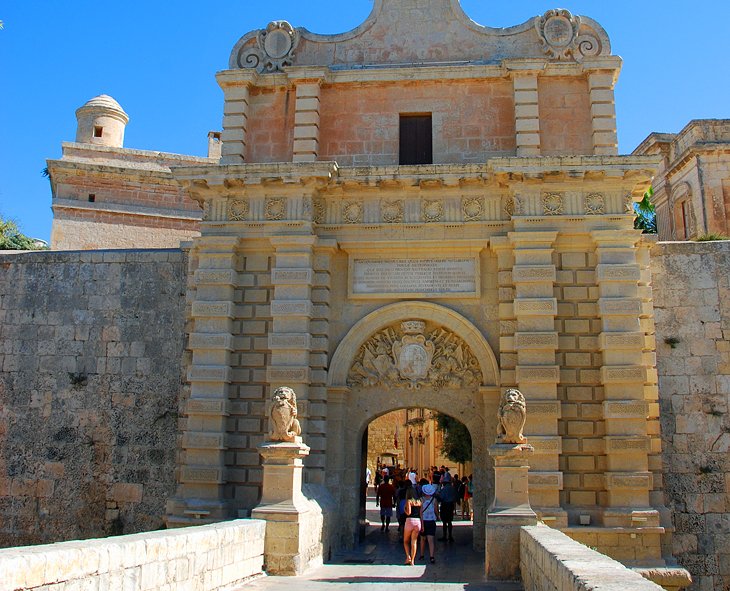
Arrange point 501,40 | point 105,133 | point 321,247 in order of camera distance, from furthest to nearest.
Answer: point 105,133, point 501,40, point 321,247

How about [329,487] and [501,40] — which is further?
[501,40]

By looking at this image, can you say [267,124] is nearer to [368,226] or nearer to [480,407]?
[368,226]

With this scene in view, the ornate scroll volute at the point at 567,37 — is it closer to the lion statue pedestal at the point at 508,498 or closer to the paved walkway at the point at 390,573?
the lion statue pedestal at the point at 508,498

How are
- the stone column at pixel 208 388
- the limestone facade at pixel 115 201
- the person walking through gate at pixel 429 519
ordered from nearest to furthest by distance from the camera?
the person walking through gate at pixel 429 519
the stone column at pixel 208 388
the limestone facade at pixel 115 201

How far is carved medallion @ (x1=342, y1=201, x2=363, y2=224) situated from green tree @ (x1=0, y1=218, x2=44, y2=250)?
12.7 metres

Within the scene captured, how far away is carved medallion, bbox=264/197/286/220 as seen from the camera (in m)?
13.8

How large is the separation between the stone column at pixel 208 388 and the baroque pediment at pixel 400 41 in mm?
4015

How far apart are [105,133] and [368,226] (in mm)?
15215

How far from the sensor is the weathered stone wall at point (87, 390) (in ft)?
47.7

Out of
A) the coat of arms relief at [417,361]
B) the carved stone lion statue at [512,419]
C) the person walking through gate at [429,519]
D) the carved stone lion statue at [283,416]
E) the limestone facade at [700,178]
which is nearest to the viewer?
Result: the carved stone lion statue at [283,416]

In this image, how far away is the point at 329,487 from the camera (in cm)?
1321

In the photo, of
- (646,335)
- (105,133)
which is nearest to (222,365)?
(646,335)

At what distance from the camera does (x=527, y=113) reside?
552 inches

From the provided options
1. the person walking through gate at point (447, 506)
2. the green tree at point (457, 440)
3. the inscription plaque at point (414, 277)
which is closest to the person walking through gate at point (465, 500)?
the green tree at point (457, 440)
